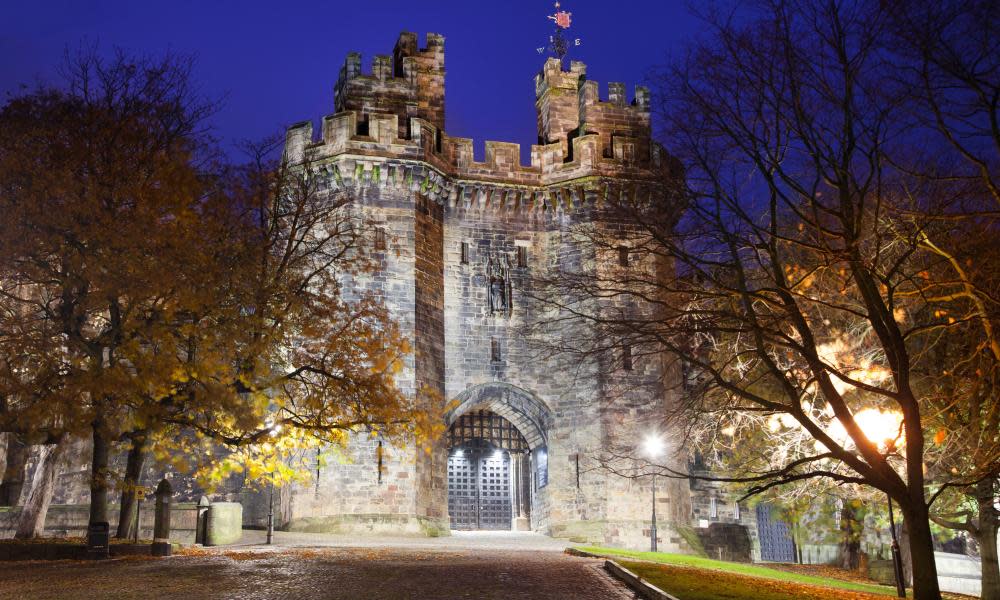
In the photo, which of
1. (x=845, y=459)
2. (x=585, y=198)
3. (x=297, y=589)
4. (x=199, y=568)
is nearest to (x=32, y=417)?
(x=199, y=568)

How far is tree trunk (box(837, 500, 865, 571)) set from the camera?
23261mm

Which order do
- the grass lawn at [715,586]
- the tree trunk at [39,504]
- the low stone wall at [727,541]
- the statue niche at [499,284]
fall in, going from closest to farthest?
the grass lawn at [715,586]
the tree trunk at [39,504]
the low stone wall at [727,541]
the statue niche at [499,284]

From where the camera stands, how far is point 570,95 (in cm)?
3164

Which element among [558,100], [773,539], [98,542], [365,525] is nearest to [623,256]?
[558,100]

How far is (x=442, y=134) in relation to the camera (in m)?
29.6

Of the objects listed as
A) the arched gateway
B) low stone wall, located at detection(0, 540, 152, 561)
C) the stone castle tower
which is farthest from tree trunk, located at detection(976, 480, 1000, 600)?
the arched gateway

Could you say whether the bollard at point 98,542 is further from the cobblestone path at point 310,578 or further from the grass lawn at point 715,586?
the grass lawn at point 715,586

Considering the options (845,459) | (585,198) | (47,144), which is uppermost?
(585,198)

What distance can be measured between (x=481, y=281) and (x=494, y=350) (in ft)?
6.91

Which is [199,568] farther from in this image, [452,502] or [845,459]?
[452,502]

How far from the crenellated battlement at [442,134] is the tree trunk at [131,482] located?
11.7 metres

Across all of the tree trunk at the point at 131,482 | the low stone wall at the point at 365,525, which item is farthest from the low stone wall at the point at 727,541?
the tree trunk at the point at 131,482

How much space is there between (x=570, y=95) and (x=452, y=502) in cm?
1367

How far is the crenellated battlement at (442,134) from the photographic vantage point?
27859 mm
